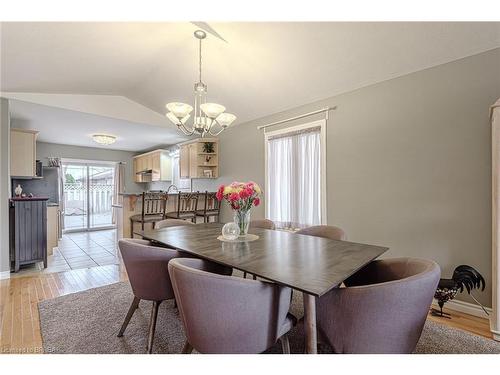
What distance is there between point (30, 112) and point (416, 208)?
569 cm

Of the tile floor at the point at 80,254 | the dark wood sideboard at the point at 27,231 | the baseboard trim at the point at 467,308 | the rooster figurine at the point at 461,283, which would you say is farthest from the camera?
the tile floor at the point at 80,254

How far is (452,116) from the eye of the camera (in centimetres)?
229

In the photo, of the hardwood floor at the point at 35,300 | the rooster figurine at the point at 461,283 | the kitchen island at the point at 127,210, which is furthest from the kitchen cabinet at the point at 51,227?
the rooster figurine at the point at 461,283

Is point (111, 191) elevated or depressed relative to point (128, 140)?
depressed

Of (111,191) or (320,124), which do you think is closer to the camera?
(320,124)

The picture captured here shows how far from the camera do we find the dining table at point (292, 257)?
45.3 inches

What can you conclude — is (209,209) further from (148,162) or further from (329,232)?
(148,162)

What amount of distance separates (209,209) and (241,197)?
2.78 metres

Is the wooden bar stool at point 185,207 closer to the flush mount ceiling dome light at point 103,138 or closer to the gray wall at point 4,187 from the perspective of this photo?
the gray wall at point 4,187

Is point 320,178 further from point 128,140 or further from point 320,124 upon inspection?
point 128,140

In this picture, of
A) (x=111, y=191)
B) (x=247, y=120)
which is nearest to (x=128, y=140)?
(x=111, y=191)

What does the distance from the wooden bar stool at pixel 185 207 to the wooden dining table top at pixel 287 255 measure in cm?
190

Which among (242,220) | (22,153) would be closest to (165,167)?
(22,153)

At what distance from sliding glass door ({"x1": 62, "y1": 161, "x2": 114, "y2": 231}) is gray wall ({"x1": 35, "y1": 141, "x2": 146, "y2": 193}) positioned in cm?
25
